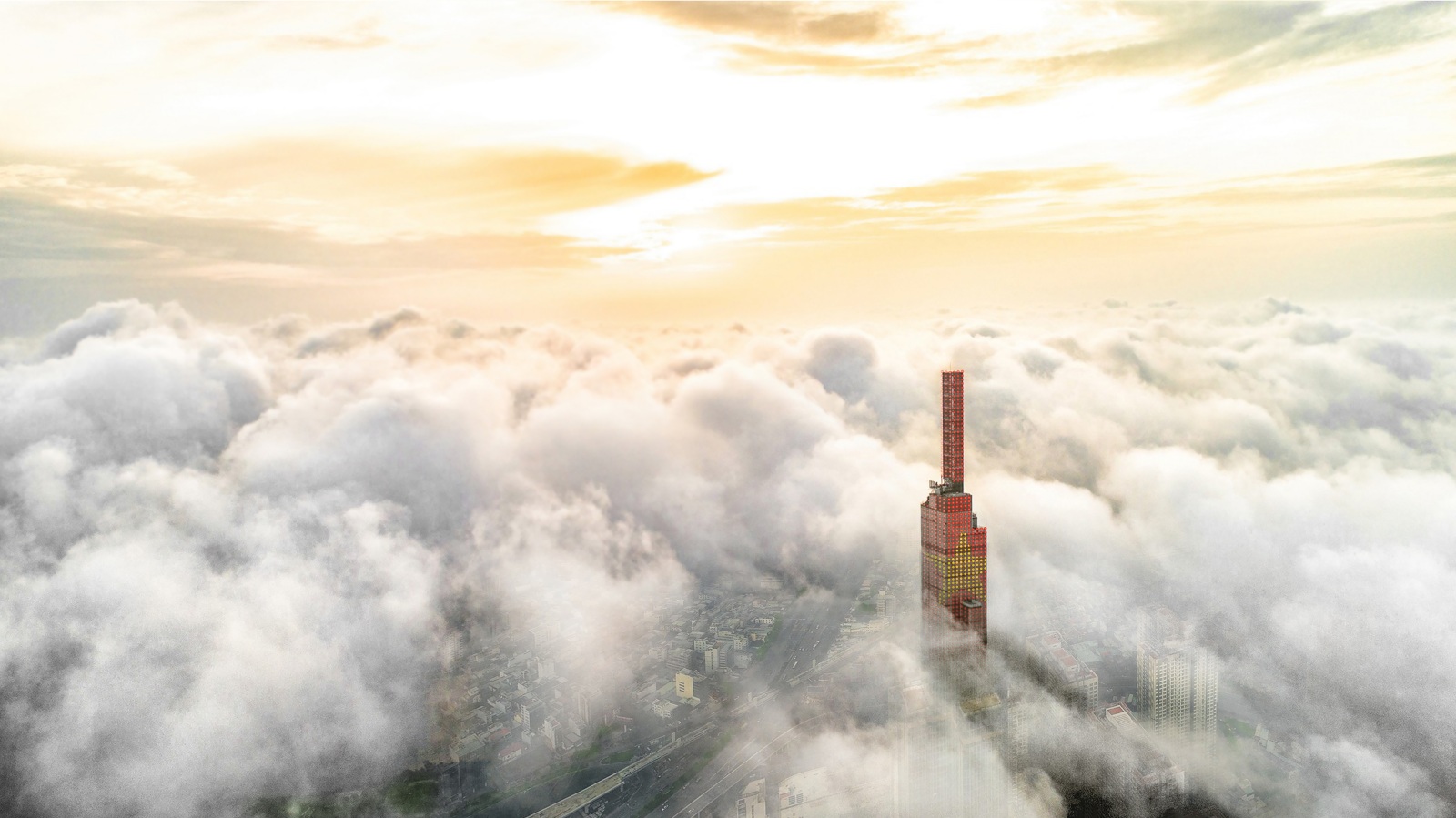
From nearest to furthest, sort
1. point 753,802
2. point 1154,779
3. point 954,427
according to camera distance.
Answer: point 753,802 < point 1154,779 < point 954,427

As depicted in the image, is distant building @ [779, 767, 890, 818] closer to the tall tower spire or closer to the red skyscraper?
the red skyscraper

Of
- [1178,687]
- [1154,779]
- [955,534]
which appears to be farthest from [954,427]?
[1154,779]

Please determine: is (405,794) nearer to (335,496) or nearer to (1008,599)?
(335,496)

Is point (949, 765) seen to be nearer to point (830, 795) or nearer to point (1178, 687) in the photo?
point (830, 795)

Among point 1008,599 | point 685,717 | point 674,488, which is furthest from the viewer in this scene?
point 674,488

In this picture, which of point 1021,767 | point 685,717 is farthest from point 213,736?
point 1021,767

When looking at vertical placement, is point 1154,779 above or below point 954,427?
→ below

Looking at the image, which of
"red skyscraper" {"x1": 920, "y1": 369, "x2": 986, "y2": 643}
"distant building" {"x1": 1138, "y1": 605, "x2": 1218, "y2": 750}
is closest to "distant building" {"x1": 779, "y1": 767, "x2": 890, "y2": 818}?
"red skyscraper" {"x1": 920, "y1": 369, "x2": 986, "y2": 643}
